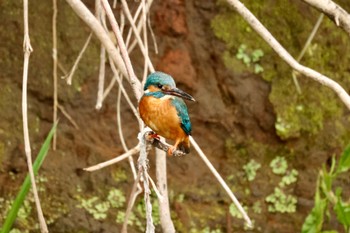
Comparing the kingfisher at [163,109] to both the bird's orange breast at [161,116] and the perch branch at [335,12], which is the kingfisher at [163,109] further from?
the perch branch at [335,12]

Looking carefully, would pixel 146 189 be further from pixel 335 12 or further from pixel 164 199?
pixel 335 12

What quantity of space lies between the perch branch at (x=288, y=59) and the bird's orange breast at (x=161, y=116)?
1.32ft

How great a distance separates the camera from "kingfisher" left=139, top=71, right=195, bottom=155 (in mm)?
2072

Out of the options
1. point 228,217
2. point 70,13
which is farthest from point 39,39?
point 228,217

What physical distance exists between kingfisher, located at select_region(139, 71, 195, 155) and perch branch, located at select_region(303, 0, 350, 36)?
571 mm

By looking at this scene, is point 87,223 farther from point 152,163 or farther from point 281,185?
point 281,185

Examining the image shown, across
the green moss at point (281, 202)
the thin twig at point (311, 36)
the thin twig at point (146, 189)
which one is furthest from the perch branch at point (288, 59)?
the green moss at point (281, 202)

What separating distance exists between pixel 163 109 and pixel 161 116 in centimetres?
2

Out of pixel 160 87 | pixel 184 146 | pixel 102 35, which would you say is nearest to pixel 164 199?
pixel 184 146

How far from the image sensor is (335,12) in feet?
7.77

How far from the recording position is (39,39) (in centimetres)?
355

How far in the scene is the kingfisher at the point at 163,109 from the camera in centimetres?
207

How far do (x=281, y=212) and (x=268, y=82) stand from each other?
631 millimetres

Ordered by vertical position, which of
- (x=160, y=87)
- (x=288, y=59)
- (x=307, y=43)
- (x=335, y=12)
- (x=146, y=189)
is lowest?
(x=146, y=189)
